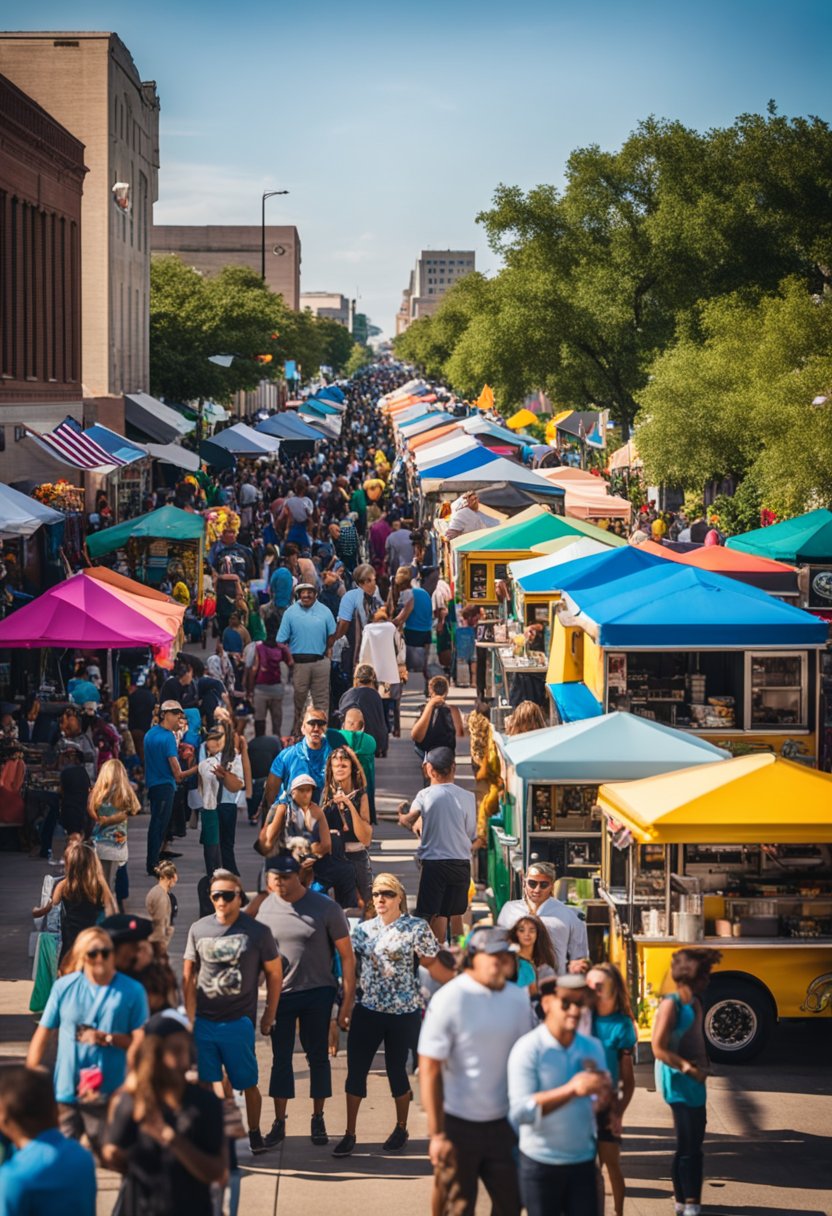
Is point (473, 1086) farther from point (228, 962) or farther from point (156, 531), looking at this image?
point (156, 531)

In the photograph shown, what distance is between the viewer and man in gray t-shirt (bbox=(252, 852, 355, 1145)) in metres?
8.15

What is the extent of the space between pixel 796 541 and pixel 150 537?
9.13m

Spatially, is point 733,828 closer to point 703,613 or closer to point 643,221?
point 703,613

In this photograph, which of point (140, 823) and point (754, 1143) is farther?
point (140, 823)

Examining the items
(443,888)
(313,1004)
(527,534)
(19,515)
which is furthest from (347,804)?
(527,534)

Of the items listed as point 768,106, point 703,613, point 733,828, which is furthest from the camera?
point 768,106

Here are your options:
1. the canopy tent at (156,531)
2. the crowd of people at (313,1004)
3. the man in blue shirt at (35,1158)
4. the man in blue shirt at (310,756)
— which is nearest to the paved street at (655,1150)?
the crowd of people at (313,1004)

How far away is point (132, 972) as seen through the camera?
22.7ft

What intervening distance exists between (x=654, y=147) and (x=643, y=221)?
85.6 inches

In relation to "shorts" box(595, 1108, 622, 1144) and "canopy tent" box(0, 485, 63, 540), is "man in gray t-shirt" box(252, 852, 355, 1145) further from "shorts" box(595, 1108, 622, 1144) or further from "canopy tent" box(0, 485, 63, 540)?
"canopy tent" box(0, 485, 63, 540)

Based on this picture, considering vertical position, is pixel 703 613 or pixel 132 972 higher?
pixel 703 613

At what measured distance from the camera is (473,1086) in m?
6.32

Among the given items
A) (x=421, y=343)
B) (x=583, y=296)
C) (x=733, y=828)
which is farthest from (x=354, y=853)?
(x=421, y=343)

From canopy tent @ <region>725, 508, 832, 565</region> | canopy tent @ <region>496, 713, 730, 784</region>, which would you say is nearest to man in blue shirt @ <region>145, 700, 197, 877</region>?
canopy tent @ <region>496, 713, 730, 784</region>
